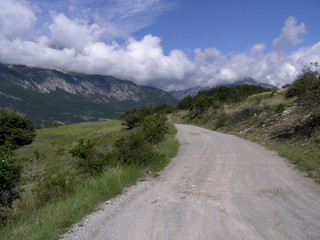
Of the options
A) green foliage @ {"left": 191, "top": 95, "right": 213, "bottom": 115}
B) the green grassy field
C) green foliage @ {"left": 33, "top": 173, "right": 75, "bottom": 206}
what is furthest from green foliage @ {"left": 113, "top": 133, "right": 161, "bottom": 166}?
green foliage @ {"left": 191, "top": 95, "right": 213, "bottom": 115}

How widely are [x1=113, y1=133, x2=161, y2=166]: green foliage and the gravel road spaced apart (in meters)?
1.49

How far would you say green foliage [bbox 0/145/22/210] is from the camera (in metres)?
5.57

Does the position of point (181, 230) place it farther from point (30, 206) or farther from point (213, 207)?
point (30, 206)

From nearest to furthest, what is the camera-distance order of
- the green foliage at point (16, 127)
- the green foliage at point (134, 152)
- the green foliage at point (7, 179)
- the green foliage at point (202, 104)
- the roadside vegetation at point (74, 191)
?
1. the roadside vegetation at point (74, 191)
2. the green foliage at point (7, 179)
3. the green foliage at point (134, 152)
4. the green foliage at point (16, 127)
5. the green foliage at point (202, 104)

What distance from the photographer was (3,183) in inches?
223

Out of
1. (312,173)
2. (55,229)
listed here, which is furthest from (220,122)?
(55,229)

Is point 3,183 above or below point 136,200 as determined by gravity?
above

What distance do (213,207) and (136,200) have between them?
1.84 m

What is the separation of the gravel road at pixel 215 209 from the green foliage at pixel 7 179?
2535 millimetres

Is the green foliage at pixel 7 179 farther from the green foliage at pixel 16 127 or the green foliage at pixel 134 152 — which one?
the green foliage at pixel 16 127

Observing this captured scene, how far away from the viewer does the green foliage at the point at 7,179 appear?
18.3ft

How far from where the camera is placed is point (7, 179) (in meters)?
5.57

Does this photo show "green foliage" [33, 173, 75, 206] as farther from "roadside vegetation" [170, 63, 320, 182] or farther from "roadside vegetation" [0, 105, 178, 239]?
"roadside vegetation" [170, 63, 320, 182]

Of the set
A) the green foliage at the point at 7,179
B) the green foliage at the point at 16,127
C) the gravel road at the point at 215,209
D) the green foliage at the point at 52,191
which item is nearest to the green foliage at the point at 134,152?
the gravel road at the point at 215,209
